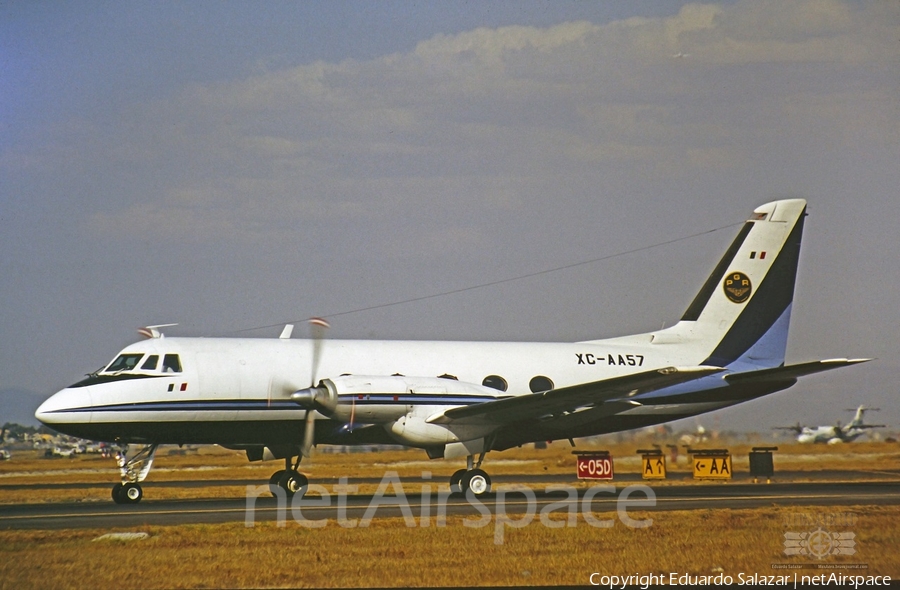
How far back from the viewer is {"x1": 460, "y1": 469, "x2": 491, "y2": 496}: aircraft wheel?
21766 millimetres

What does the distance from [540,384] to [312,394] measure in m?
6.46

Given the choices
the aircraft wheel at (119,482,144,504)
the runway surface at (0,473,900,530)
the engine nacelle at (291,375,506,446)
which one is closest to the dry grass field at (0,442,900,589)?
the runway surface at (0,473,900,530)

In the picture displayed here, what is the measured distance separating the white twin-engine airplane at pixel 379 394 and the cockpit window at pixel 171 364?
30mm

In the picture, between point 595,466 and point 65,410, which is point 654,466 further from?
point 65,410

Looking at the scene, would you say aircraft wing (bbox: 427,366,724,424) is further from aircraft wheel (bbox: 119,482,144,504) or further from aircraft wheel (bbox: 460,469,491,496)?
aircraft wheel (bbox: 119,482,144,504)

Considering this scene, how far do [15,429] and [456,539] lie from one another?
241ft

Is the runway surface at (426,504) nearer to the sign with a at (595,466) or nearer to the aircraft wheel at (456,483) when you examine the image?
the aircraft wheel at (456,483)

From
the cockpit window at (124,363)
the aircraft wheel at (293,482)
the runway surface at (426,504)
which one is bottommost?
the runway surface at (426,504)

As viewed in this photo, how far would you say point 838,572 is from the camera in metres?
13.3

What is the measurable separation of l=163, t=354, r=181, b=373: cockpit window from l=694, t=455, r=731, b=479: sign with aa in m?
14.2

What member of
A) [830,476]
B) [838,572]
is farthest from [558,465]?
[838,572]

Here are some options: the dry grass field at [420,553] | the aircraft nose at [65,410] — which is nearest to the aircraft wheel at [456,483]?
the dry grass field at [420,553]

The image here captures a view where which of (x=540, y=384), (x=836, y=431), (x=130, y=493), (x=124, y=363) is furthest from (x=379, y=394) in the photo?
(x=836, y=431)

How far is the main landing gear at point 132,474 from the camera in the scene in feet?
70.8
